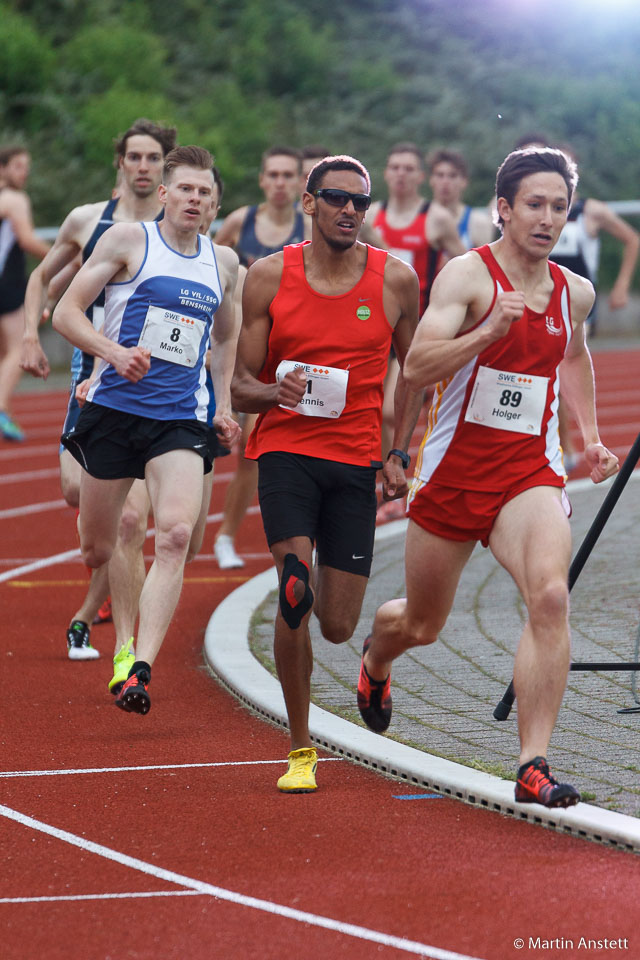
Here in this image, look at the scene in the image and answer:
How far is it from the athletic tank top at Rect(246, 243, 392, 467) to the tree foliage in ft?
77.9

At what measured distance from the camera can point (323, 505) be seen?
5.87 metres

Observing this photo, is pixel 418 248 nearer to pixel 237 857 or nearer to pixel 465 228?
pixel 465 228

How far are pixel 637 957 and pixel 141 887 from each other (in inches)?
54.6

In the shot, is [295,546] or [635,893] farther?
[295,546]

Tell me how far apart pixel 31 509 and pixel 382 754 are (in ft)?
24.8

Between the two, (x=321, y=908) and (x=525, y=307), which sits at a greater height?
(x=525, y=307)

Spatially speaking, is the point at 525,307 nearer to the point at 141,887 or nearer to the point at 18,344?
the point at 141,887

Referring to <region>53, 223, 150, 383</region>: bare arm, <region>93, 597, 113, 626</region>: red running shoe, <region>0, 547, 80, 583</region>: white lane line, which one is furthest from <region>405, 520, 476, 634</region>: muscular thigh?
<region>0, 547, 80, 583</region>: white lane line

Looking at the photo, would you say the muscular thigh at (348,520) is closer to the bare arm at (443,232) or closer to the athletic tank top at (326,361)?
the athletic tank top at (326,361)

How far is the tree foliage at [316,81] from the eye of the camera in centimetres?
3250

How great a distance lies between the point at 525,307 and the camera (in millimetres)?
5332

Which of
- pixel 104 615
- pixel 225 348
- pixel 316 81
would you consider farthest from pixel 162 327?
pixel 316 81

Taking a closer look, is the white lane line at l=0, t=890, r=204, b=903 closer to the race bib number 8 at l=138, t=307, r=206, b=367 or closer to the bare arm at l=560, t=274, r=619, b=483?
the bare arm at l=560, t=274, r=619, b=483

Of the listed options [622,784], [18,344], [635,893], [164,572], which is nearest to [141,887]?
[635,893]
